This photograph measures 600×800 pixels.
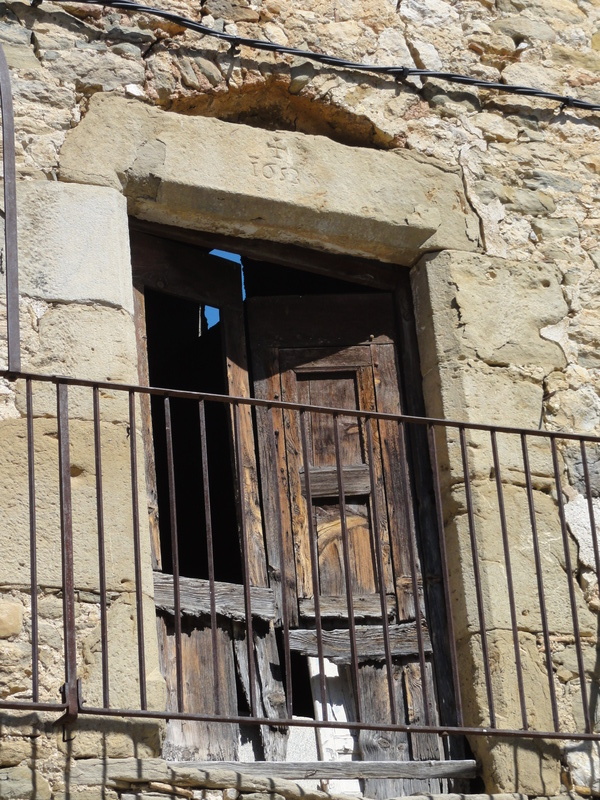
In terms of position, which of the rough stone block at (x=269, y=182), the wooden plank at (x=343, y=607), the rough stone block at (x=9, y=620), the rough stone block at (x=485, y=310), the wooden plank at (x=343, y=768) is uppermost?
the rough stone block at (x=269, y=182)

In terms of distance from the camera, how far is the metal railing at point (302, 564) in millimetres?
4473

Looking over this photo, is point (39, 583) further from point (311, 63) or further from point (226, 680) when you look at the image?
point (311, 63)

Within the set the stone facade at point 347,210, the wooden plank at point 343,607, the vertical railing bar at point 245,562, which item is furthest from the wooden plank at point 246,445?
the stone facade at point 347,210

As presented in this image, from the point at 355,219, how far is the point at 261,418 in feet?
2.64

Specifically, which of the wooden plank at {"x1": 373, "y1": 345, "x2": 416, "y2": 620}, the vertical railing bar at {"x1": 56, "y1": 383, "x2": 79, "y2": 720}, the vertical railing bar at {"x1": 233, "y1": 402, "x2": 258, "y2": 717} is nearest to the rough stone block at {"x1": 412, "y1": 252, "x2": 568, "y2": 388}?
→ the wooden plank at {"x1": 373, "y1": 345, "x2": 416, "y2": 620}

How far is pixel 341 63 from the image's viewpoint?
563 centimetres

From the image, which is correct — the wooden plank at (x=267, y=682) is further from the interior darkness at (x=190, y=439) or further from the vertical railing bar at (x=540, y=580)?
the vertical railing bar at (x=540, y=580)

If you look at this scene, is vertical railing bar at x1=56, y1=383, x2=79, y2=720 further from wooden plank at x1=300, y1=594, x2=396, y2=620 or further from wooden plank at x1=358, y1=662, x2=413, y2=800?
wooden plank at x1=358, y1=662, x2=413, y2=800

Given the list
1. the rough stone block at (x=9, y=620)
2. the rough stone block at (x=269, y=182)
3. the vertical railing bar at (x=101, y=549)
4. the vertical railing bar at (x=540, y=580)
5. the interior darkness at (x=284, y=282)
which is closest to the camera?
the vertical railing bar at (x=101, y=549)

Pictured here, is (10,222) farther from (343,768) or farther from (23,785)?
(343,768)

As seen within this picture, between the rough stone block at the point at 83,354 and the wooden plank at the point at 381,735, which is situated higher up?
the rough stone block at the point at 83,354

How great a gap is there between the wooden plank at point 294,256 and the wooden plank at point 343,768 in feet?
5.65

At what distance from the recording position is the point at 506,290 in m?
5.60

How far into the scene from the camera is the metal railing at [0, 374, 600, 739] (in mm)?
4473
